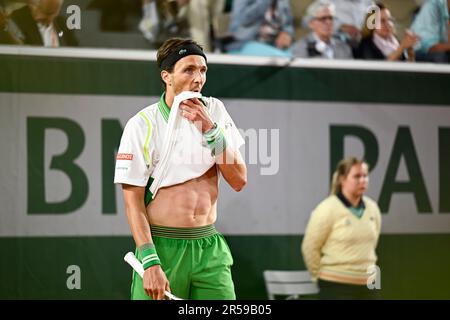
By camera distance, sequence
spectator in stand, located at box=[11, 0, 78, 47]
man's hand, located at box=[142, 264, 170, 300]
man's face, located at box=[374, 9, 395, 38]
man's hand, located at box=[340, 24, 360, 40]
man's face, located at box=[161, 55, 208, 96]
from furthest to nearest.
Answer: man's hand, located at box=[340, 24, 360, 40]
man's face, located at box=[374, 9, 395, 38]
spectator in stand, located at box=[11, 0, 78, 47]
man's face, located at box=[161, 55, 208, 96]
man's hand, located at box=[142, 264, 170, 300]

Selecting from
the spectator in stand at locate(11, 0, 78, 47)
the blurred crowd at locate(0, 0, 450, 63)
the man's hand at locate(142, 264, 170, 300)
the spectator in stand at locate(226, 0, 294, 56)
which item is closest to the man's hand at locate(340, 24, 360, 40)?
the blurred crowd at locate(0, 0, 450, 63)

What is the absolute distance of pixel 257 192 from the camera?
4.30 m

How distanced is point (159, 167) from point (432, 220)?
2.07 m

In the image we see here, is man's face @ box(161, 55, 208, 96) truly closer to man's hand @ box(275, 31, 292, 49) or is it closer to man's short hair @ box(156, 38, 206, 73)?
man's short hair @ box(156, 38, 206, 73)

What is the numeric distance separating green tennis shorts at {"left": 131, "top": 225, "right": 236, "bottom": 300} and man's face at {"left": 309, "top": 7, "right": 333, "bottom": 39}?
64.4 inches

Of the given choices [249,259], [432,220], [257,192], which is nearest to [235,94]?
[257,192]

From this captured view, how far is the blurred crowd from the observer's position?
3.96 m

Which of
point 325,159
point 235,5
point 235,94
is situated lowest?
point 325,159

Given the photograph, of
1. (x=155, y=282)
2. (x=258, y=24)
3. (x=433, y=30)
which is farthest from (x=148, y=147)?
(x=433, y=30)

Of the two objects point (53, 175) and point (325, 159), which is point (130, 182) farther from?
point (325, 159)

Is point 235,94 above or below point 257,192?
above

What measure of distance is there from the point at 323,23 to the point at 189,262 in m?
1.80

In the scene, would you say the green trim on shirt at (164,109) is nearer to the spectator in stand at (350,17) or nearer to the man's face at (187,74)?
the man's face at (187,74)

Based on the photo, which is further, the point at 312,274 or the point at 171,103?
the point at 312,274
